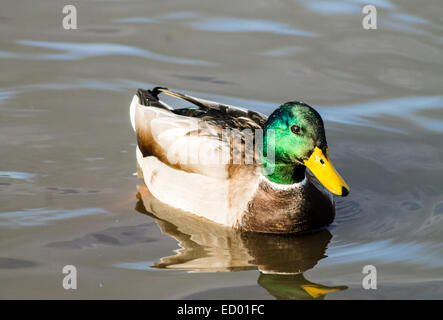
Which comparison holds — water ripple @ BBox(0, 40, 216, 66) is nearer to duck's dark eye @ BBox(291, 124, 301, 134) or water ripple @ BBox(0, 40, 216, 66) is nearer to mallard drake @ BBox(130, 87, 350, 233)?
mallard drake @ BBox(130, 87, 350, 233)

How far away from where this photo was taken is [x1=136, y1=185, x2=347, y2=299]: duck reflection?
6.19m

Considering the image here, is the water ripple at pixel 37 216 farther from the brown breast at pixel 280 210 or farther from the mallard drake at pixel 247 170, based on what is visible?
the brown breast at pixel 280 210

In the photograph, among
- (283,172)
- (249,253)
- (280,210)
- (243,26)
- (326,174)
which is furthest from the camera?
(243,26)

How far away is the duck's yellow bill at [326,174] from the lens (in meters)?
6.33

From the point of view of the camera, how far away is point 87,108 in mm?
9242

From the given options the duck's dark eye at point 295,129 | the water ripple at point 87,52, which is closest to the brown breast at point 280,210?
the duck's dark eye at point 295,129

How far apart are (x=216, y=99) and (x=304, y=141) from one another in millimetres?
3359

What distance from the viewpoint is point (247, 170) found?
22.9 ft

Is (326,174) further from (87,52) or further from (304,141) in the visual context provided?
(87,52)

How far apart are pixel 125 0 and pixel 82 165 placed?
4.77 meters

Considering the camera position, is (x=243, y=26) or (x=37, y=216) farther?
(x=243, y=26)

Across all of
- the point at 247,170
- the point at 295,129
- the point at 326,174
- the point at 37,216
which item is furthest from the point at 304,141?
the point at 37,216

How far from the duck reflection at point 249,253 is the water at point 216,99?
0.02 m

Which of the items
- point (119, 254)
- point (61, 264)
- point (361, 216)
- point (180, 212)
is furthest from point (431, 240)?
point (61, 264)
